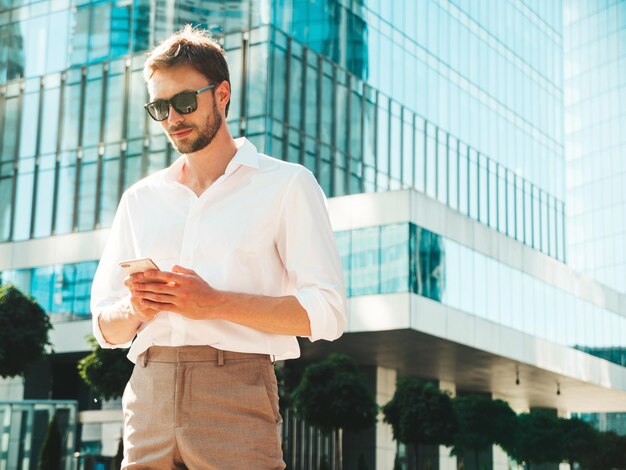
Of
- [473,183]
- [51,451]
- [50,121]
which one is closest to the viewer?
[51,451]

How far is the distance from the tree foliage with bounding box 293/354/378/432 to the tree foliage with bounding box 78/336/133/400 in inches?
190

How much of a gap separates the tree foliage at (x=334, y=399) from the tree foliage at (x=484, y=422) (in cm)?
428

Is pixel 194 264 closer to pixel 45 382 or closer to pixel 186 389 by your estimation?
pixel 186 389

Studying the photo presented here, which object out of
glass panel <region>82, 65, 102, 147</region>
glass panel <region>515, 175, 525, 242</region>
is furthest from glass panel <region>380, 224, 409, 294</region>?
glass panel <region>515, 175, 525, 242</region>

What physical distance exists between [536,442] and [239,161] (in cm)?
2891

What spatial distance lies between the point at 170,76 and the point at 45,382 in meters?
33.1

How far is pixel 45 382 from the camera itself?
34.2 m

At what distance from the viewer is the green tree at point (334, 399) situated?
24984 mm

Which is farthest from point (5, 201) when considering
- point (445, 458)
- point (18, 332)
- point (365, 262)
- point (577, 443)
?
point (577, 443)

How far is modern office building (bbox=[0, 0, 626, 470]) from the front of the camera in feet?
98.2

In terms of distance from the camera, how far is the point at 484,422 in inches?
1152

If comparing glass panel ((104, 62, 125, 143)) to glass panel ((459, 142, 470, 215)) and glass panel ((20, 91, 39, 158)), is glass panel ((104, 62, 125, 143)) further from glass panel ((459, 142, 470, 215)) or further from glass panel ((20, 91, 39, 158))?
glass panel ((459, 142, 470, 215))

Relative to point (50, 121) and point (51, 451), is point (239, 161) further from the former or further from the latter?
point (50, 121)

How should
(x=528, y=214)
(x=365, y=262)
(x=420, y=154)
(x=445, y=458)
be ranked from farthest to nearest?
(x=528, y=214) < (x=420, y=154) < (x=445, y=458) < (x=365, y=262)
